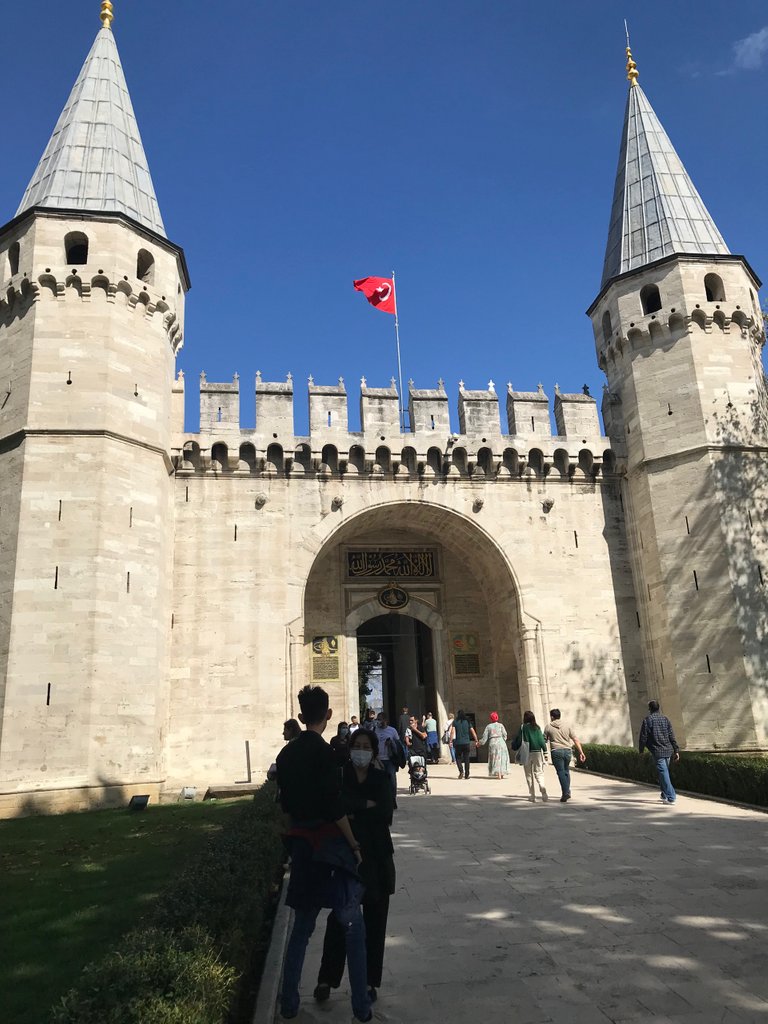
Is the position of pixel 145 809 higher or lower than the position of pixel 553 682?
lower

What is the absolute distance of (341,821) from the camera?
4363mm

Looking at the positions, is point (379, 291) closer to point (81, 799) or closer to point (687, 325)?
point (687, 325)

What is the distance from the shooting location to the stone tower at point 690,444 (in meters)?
17.3

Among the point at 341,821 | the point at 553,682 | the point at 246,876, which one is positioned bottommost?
the point at 246,876

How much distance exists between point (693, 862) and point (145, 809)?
9.70 m

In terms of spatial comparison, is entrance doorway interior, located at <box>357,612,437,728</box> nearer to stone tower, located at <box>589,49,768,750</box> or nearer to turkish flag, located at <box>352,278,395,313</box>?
stone tower, located at <box>589,49,768,750</box>

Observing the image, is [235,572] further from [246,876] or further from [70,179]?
[246,876]

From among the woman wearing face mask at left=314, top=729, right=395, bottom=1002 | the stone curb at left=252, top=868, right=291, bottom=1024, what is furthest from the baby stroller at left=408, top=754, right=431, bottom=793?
the woman wearing face mask at left=314, top=729, right=395, bottom=1002

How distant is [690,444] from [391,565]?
29.0ft

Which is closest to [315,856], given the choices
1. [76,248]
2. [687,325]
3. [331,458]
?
[331,458]

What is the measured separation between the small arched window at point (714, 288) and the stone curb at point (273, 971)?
19.0 meters

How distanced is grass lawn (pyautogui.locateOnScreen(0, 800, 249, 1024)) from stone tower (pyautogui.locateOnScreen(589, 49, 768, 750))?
448 inches

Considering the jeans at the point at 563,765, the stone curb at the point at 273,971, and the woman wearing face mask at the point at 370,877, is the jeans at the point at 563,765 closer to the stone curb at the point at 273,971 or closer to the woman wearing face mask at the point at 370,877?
the stone curb at the point at 273,971

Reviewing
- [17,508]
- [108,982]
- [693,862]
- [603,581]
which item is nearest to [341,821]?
[108,982]
